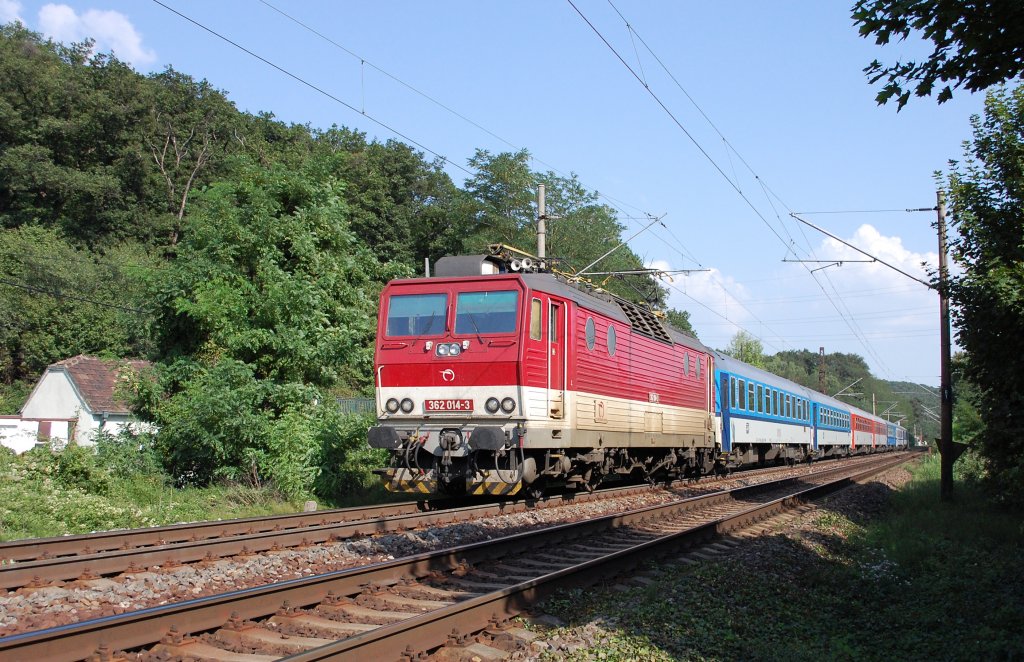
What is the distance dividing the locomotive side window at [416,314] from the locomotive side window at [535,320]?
4.68 ft

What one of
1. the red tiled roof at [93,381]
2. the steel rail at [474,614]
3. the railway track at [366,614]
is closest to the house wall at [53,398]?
the red tiled roof at [93,381]

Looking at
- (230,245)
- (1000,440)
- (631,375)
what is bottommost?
(1000,440)

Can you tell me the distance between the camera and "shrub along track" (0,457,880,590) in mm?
7859

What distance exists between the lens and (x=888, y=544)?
1200cm

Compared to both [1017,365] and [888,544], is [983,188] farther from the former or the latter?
[888,544]

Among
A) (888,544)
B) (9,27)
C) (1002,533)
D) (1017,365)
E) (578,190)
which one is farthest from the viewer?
(9,27)

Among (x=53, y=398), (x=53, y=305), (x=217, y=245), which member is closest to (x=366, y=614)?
(x=217, y=245)

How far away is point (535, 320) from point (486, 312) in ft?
2.53

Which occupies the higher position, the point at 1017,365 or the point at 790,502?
the point at 1017,365

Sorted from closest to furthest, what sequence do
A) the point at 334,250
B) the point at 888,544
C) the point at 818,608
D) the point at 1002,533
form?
the point at 818,608, the point at 888,544, the point at 1002,533, the point at 334,250

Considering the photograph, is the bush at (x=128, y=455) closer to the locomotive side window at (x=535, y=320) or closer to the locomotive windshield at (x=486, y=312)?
the locomotive windshield at (x=486, y=312)

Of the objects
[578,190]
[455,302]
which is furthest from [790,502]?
[578,190]

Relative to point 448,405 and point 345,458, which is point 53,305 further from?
point 448,405

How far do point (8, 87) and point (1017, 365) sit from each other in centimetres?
5385
